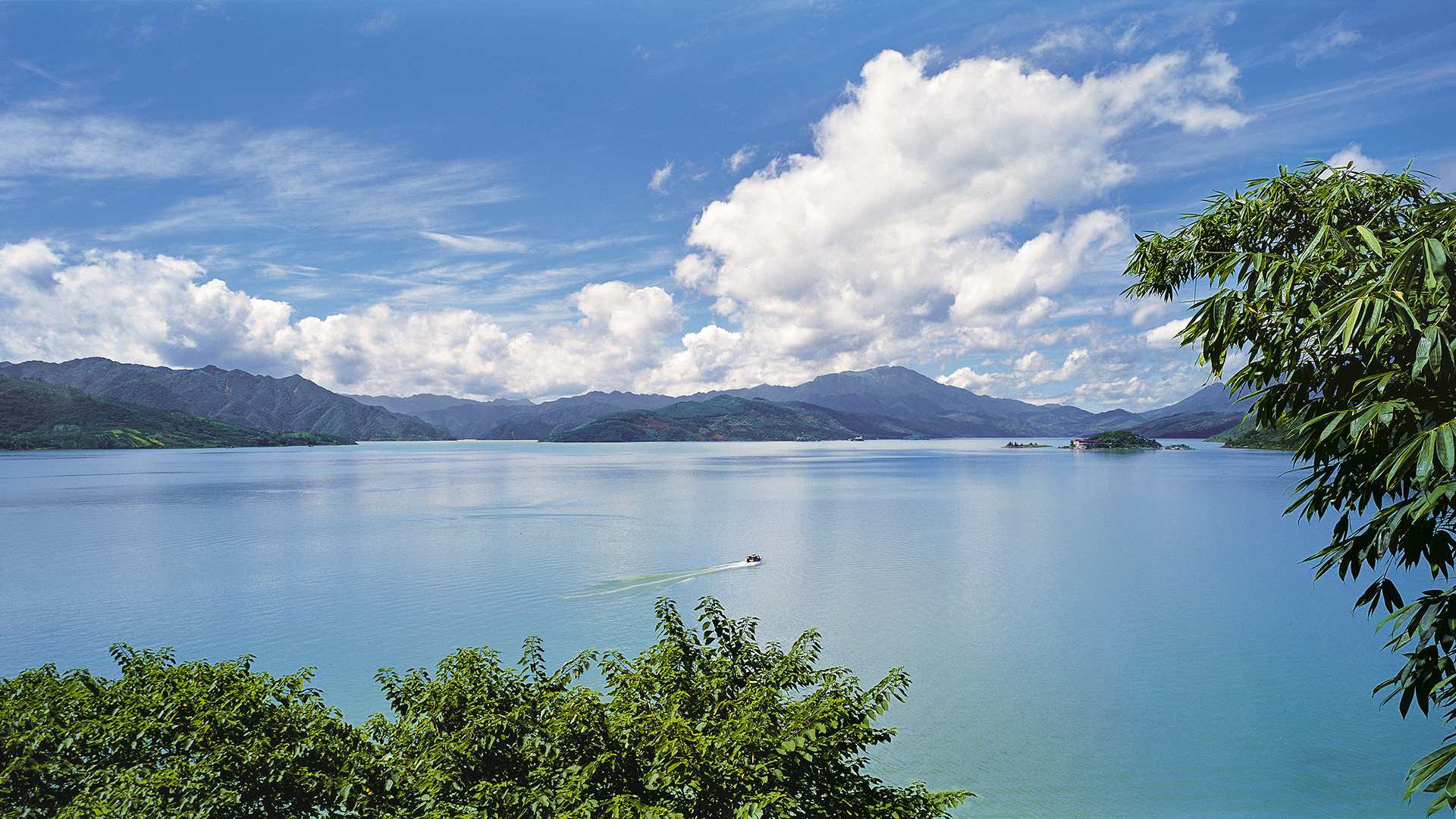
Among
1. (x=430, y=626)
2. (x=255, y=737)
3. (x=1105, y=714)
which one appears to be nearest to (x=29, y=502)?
(x=430, y=626)

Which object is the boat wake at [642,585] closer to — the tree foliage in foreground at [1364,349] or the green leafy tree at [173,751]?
the green leafy tree at [173,751]

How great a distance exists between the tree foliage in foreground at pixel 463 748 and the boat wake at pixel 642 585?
25974mm

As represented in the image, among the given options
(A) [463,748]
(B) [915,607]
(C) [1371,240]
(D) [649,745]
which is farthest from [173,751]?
(B) [915,607]

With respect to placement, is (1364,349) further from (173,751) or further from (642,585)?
(642,585)

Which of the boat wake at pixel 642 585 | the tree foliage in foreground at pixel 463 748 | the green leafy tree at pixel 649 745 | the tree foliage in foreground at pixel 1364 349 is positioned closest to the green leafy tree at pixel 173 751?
the tree foliage in foreground at pixel 463 748

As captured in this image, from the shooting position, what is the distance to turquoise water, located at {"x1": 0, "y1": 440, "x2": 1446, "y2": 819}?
19.1 metres

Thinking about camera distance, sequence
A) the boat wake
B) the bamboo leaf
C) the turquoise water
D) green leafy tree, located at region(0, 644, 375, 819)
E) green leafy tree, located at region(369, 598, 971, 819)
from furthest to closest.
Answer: the boat wake, the turquoise water, green leafy tree, located at region(0, 644, 375, 819), green leafy tree, located at region(369, 598, 971, 819), the bamboo leaf

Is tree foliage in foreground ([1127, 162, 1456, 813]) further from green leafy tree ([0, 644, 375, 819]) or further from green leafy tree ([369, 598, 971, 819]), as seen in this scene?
green leafy tree ([0, 644, 375, 819])

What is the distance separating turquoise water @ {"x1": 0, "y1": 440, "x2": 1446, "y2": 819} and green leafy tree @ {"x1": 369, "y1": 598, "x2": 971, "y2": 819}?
33.9 feet

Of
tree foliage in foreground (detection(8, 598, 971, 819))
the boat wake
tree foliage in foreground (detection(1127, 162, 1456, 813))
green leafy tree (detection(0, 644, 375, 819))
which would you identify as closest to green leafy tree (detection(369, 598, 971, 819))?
tree foliage in foreground (detection(8, 598, 971, 819))

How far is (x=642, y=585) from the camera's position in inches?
1526

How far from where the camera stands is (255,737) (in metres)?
9.70

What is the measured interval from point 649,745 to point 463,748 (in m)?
2.75

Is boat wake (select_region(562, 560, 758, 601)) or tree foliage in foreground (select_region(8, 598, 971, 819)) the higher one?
tree foliage in foreground (select_region(8, 598, 971, 819))
